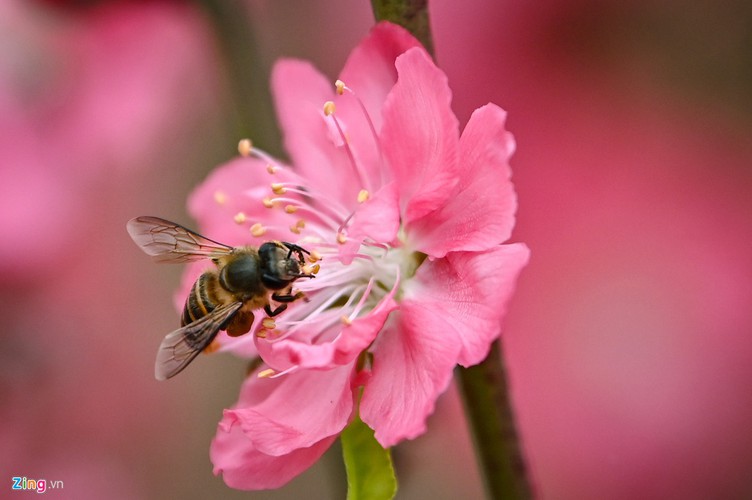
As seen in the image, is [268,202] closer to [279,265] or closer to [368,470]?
[279,265]

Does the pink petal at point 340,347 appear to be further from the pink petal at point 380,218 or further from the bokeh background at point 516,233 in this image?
the bokeh background at point 516,233

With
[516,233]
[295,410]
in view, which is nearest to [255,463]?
[295,410]

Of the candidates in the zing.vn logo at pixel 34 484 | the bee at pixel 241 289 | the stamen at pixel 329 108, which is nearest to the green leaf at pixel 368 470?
the bee at pixel 241 289

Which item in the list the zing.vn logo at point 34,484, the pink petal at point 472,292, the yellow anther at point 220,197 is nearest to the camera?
the pink petal at point 472,292

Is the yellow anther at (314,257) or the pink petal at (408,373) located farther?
the yellow anther at (314,257)

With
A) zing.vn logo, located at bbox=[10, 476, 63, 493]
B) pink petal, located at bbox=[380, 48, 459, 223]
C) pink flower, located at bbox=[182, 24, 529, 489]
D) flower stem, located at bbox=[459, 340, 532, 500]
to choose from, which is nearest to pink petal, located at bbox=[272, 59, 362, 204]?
pink flower, located at bbox=[182, 24, 529, 489]

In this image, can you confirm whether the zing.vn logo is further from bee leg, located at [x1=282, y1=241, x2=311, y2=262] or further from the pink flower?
bee leg, located at [x1=282, y1=241, x2=311, y2=262]

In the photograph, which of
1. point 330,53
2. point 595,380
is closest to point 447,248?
point 595,380

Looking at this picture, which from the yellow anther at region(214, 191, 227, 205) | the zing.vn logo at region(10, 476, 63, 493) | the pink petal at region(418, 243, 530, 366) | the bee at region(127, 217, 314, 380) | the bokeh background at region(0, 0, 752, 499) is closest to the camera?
the pink petal at region(418, 243, 530, 366)
